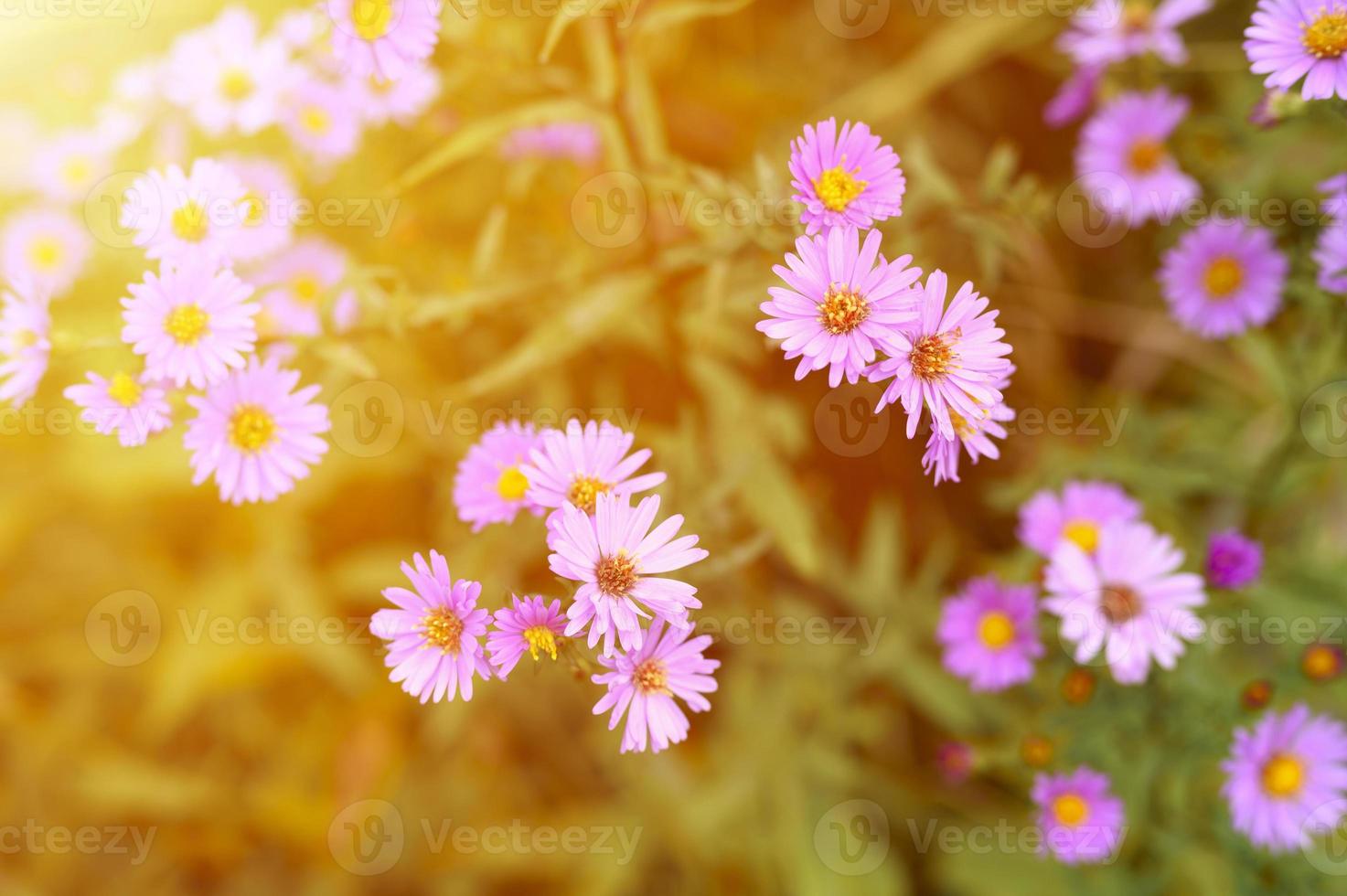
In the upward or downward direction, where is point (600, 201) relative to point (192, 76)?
downward

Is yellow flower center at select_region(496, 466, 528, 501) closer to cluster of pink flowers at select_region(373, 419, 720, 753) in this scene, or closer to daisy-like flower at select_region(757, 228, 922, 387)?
cluster of pink flowers at select_region(373, 419, 720, 753)

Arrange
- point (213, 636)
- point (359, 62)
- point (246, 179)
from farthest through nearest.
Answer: point (213, 636) → point (246, 179) → point (359, 62)

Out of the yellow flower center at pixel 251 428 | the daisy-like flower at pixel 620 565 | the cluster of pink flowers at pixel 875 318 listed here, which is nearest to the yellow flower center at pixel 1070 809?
the cluster of pink flowers at pixel 875 318

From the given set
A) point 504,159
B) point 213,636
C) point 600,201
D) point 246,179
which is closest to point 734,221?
point 600,201

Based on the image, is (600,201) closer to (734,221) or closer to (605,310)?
(605,310)

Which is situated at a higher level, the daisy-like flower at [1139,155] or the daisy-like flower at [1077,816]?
the daisy-like flower at [1139,155]

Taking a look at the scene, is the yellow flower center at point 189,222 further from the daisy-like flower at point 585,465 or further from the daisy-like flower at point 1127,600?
the daisy-like flower at point 1127,600
